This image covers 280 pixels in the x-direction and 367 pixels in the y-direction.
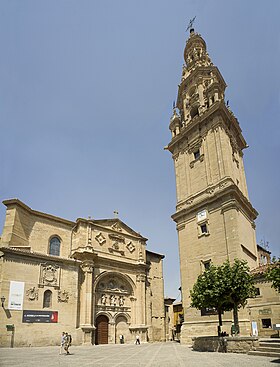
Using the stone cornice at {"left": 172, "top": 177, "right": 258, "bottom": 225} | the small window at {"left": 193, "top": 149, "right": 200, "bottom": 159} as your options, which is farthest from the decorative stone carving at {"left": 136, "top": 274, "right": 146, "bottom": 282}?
the small window at {"left": 193, "top": 149, "right": 200, "bottom": 159}

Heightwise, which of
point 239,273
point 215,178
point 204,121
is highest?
point 204,121

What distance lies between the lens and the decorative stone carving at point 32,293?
26927mm

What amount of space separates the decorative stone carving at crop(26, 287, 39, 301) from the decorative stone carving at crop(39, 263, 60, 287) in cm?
80

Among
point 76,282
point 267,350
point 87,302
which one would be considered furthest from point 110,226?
point 267,350

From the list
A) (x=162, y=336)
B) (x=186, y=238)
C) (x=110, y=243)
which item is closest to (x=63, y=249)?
(x=110, y=243)

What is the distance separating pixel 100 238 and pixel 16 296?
1364cm

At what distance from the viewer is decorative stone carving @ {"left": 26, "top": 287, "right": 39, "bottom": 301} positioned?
26927 mm

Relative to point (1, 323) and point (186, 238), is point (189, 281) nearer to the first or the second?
point (186, 238)

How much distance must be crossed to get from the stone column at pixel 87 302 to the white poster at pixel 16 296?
787 centimetres

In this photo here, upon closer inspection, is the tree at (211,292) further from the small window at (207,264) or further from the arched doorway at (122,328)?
the arched doorway at (122,328)

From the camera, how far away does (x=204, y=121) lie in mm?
34750

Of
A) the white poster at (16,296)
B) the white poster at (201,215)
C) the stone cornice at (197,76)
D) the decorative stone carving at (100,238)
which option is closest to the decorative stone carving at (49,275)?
the white poster at (16,296)

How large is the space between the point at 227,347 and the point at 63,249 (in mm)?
23315

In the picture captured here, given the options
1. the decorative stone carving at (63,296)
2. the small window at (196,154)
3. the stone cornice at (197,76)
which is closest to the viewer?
the decorative stone carving at (63,296)
